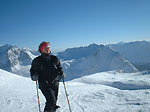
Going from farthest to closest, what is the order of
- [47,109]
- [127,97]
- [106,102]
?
[127,97], [106,102], [47,109]

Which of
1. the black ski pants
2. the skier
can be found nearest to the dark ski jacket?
the skier

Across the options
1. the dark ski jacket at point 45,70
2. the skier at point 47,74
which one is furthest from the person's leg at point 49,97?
the dark ski jacket at point 45,70

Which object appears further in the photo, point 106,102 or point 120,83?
point 120,83

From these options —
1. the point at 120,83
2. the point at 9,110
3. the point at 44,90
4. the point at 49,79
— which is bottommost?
the point at 120,83

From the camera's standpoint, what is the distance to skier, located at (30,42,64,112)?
493 centimetres

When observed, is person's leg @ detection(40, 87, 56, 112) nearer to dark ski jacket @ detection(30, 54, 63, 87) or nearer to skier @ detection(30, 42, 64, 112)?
skier @ detection(30, 42, 64, 112)

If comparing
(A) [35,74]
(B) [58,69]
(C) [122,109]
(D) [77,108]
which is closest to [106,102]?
(C) [122,109]

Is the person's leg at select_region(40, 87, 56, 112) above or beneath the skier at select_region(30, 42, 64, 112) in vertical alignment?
beneath

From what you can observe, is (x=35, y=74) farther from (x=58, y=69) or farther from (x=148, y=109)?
(x=148, y=109)

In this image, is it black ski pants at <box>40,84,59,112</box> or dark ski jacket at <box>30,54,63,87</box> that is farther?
dark ski jacket at <box>30,54,63,87</box>

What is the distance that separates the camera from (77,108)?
755cm

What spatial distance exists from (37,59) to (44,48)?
471 millimetres

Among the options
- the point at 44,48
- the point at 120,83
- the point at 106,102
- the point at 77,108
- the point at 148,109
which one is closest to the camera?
the point at 44,48

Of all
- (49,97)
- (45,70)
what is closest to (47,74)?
(45,70)
